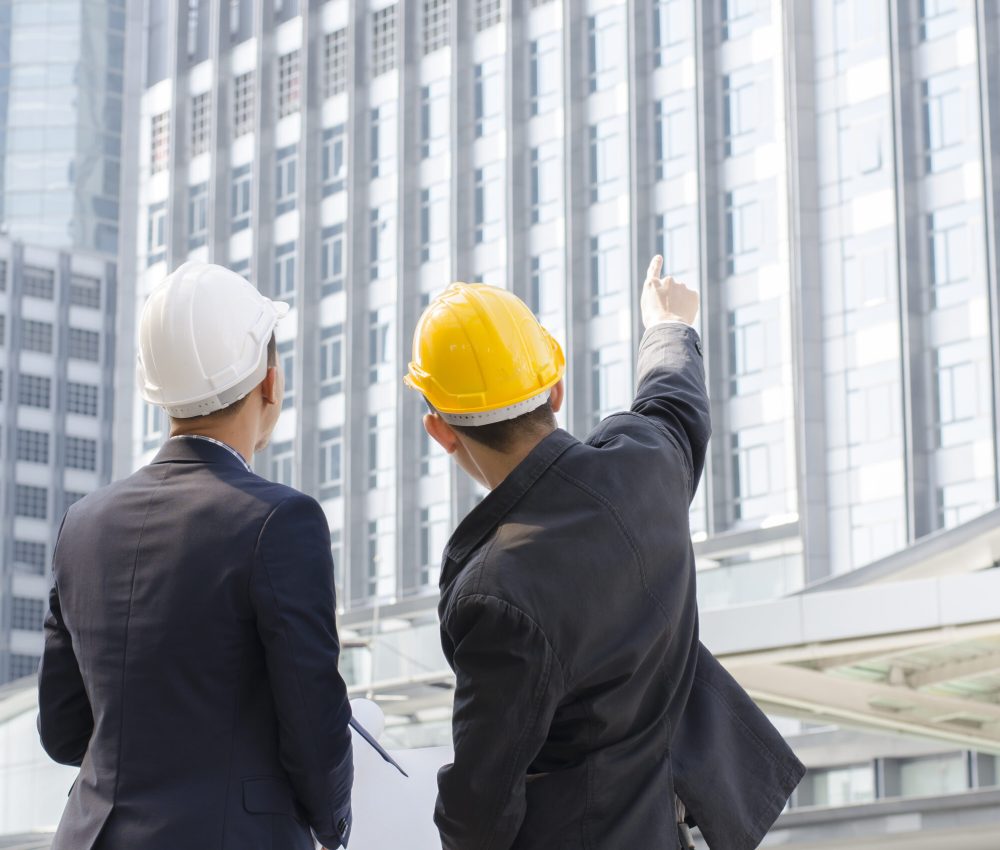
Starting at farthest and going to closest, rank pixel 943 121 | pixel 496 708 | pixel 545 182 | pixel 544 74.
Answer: pixel 544 74
pixel 545 182
pixel 943 121
pixel 496 708

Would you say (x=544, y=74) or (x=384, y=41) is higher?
(x=384, y=41)

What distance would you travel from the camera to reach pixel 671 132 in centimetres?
4228

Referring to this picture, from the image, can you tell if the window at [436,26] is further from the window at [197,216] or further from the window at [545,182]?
the window at [197,216]

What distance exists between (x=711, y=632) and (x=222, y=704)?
1043cm

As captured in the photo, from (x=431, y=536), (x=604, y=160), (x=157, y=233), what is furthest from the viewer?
(x=157, y=233)

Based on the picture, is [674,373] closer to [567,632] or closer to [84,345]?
[567,632]

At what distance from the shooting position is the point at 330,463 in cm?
5094

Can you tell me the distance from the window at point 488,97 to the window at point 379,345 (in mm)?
5945

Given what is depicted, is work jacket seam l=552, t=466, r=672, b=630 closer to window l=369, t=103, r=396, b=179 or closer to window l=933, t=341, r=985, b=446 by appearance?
window l=933, t=341, r=985, b=446

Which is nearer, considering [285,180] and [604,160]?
[604,160]

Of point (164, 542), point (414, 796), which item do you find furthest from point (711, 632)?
point (164, 542)

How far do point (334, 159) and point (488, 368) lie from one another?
168ft

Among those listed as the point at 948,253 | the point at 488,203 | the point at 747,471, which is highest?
the point at 488,203

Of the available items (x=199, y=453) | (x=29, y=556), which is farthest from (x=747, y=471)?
(x=29, y=556)
